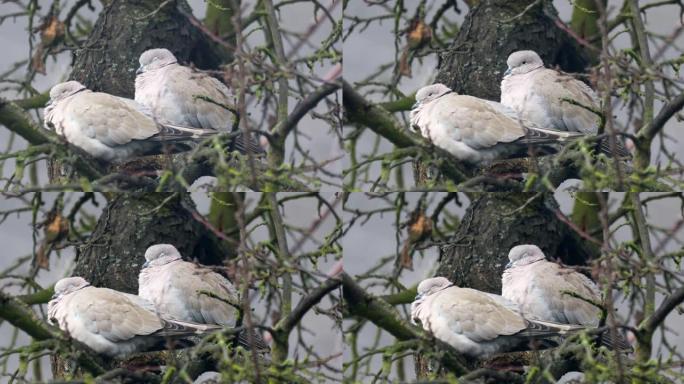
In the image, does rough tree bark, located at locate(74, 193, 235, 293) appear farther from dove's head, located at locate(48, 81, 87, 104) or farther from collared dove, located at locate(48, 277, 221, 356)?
dove's head, located at locate(48, 81, 87, 104)

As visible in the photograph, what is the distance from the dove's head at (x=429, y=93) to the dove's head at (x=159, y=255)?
3.20 feet

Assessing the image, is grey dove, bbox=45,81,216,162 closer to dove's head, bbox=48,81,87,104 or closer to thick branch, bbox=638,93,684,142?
dove's head, bbox=48,81,87,104

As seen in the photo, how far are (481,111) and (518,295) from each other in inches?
24.8

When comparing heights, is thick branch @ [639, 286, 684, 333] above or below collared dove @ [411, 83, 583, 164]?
below

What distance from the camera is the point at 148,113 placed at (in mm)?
4324

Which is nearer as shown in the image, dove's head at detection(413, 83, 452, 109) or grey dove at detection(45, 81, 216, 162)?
grey dove at detection(45, 81, 216, 162)

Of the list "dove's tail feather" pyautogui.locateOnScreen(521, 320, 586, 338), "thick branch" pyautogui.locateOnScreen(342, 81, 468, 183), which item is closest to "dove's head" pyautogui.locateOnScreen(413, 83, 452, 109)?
"thick branch" pyautogui.locateOnScreen(342, 81, 468, 183)

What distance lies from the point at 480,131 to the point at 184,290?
1.13 m

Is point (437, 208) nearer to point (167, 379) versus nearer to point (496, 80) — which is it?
point (496, 80)

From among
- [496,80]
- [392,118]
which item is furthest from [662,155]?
[392,118]

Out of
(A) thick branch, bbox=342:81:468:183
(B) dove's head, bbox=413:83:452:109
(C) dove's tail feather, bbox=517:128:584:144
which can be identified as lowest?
(C) dove's tail feather, bbox=517:128:584:144

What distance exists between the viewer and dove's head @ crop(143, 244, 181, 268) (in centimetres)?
433

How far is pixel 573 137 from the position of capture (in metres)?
4.32

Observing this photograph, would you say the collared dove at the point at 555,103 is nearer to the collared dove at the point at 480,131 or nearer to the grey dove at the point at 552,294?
the collared dove at the point at 480,131
